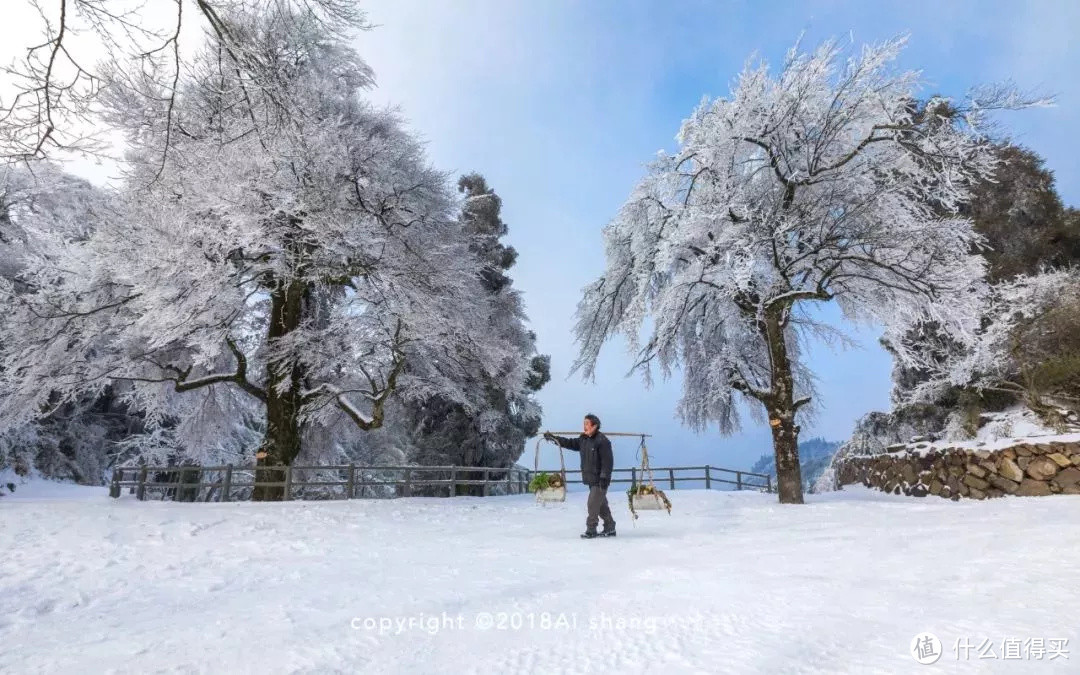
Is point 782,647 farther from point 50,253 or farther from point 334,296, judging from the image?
point 50,253

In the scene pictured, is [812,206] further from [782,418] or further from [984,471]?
[984,471]

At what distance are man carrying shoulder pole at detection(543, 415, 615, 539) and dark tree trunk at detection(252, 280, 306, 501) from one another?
28.1 ft

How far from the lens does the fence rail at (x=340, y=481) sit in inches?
549

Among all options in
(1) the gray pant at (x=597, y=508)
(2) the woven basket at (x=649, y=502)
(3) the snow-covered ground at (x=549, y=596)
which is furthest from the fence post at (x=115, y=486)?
(2) the woven basket at (x=649, y=502)

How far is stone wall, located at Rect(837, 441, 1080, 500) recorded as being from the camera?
31.5ft

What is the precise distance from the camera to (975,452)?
35.7 feet

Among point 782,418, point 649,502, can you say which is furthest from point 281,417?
point 782,418

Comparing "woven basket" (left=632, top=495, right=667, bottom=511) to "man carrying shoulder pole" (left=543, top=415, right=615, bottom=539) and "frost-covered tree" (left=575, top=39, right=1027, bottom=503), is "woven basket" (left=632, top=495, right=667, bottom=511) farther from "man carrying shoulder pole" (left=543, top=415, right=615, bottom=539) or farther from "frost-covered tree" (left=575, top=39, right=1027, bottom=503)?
"frost-covered tree" (left=575, top=39, right=1027, bottom=503)

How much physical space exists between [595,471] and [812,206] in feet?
26.8

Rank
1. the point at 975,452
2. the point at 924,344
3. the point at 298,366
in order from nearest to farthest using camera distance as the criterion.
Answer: the point at 975,452
the point at 298,366
the point at 924,344

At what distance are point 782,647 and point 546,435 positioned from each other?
581 cm

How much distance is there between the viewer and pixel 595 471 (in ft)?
27.1

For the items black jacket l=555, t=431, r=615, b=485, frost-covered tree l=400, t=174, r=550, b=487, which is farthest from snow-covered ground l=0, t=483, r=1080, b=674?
frost-covered tree l=400, t=174, r=550, b=487

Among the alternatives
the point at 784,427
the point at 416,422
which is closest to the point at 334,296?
the point at 416,422
